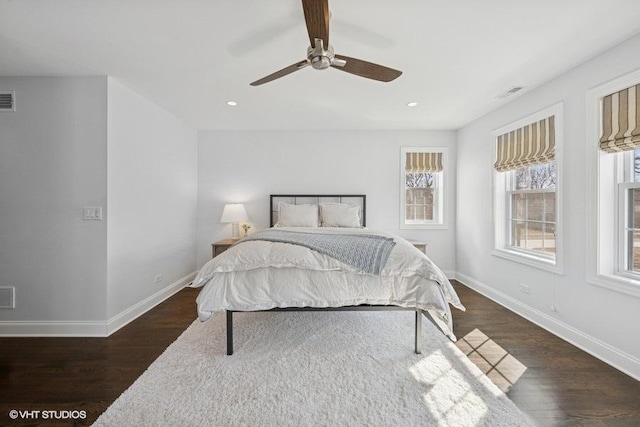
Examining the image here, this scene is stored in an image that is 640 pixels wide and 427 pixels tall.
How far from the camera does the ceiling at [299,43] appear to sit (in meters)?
1.77

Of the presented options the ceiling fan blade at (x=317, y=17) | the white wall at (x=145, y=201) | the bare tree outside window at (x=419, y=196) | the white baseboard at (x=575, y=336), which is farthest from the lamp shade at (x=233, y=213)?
the white baseboard at (x=575, y=336)

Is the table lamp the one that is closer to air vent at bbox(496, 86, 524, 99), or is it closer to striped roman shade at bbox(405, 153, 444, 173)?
striped roman shade at bbox(405, 153, 444, 173)

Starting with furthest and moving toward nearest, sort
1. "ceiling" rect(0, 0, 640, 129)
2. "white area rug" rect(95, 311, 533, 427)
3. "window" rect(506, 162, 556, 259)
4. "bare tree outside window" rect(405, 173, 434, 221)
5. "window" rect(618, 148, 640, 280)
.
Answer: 1. "bare tree outside window" rect(405, 173, 434, 221)
2. "window" rect(506, 162, 556, 259)
3. "window" rect(618, 148, 640, 280)
4. "ceiling" rect(0, 0, 640, 129)
5. "white area rug" rect(95, 311, 533, 427)

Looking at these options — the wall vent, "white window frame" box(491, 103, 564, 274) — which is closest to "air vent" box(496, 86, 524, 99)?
"white window frame" box(491, 103, 564, 274)

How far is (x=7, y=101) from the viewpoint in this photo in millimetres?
2613

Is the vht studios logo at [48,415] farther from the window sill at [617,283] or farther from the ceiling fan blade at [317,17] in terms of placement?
the window sill at [617,283]

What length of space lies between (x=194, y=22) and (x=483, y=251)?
4119 millimetres

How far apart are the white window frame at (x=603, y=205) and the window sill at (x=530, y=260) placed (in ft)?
1.09

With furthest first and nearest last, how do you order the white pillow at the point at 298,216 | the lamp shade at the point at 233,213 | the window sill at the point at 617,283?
the lamp shade at the point at 233,213 < the white pillow at the point at 298,216 < the window sill at the point at 617,283

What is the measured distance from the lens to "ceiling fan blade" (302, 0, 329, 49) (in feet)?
4.61

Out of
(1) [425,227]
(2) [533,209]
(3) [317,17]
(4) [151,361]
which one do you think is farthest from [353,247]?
(1) [425,227]

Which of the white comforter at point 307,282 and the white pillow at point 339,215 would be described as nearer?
the white comforter at point 307,282

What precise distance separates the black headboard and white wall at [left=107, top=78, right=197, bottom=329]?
4.19 feet

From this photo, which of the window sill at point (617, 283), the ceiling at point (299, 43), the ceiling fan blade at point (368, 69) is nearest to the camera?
the ceiling at point (299, 43)
